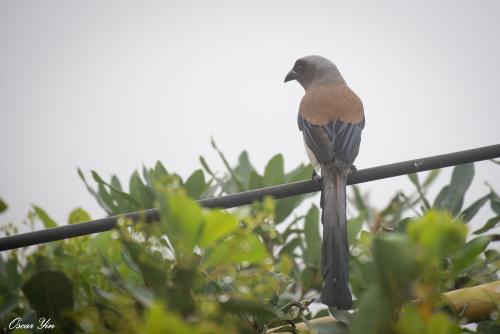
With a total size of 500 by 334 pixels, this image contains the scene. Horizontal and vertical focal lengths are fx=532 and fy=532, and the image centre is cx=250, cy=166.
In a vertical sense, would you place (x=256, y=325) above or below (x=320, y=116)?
below

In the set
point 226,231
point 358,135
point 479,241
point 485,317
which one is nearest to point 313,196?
point 358,135

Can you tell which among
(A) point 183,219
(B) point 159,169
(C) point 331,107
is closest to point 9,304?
(B) point 159,169

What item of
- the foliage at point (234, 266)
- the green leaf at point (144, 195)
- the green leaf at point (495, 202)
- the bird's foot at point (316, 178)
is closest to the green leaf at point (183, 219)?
the foliage at point (234, 266)

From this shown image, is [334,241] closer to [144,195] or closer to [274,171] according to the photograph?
[274,171]

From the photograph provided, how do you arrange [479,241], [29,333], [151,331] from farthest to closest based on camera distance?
[29,333], [479,241], [151,331]

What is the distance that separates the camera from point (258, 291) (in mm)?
1215

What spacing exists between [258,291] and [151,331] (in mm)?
437

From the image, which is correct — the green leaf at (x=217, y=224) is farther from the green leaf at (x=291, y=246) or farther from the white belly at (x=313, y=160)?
the white belly at (x=313, y=160)

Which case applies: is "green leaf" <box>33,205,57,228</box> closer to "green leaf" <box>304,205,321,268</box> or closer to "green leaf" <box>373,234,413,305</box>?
"green leaf" <box>304,205,321,268</box>

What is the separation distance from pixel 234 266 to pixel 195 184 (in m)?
1.03

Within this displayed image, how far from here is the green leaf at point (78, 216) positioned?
2482 mm

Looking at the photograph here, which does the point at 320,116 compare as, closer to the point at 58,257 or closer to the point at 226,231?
the point at 58,257

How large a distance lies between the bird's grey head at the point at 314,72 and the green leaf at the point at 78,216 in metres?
3.34

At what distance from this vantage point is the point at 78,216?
2.50 meters
